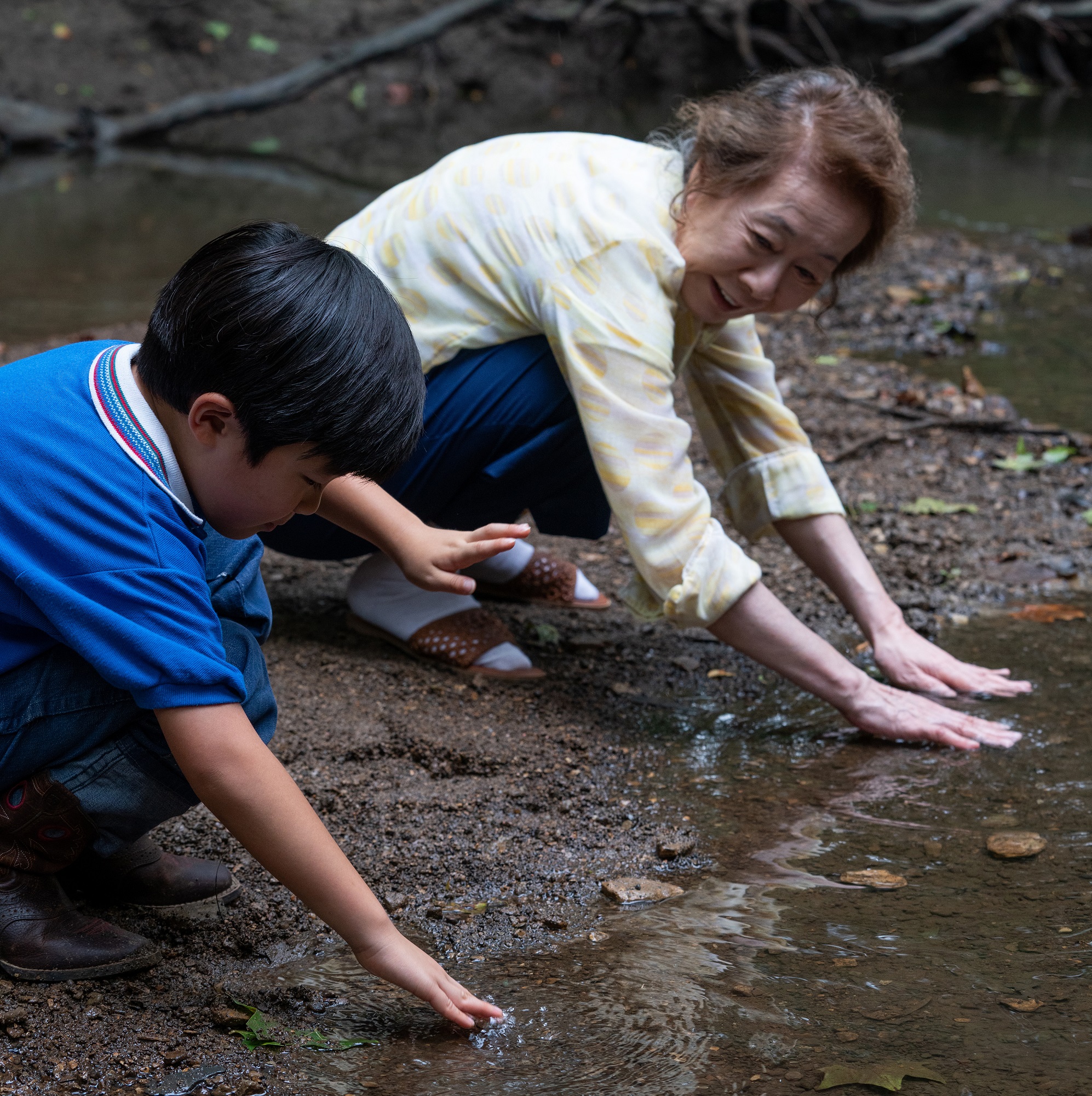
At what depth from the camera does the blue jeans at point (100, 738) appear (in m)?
1.36

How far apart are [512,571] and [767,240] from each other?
969 millimetres

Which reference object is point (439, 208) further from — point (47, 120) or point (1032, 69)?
point (1032, 69)

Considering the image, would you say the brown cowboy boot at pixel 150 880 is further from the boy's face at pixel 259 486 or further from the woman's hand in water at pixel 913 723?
the woman's hand in water at pixel 913 723

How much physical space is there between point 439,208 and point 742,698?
1.09 m

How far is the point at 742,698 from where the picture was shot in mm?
2354

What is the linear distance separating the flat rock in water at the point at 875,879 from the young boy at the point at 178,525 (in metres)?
0.61

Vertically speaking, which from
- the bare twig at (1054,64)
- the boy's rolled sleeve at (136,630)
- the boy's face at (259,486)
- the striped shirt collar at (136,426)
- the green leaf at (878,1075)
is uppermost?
the striped shirt collar at (136,426)

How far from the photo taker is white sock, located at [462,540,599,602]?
2.66 metres

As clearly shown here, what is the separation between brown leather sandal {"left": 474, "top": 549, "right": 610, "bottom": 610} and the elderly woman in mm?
217

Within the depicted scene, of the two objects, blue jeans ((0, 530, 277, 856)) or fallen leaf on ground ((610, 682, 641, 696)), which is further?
fallen leaf on ground ((610, 682, 641, 696))

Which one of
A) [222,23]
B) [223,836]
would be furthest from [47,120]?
[223,836]

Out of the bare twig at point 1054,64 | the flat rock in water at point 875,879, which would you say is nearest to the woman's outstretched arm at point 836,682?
the flat rock in water at point 875,879

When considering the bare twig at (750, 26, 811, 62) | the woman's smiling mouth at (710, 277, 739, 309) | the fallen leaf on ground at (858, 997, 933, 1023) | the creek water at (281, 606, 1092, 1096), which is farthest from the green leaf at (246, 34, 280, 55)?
the fallen leaf on ground at (858, 997, 933, 1023)

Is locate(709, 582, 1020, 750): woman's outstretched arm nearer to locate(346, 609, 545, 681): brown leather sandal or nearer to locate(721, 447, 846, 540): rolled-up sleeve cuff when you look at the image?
locate(721, 447, 846, 540): rolled-up sleeve cuff
